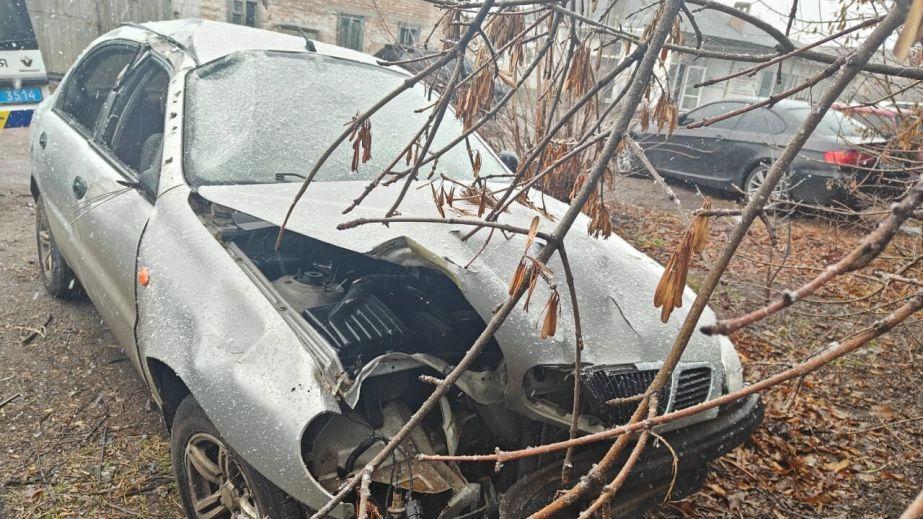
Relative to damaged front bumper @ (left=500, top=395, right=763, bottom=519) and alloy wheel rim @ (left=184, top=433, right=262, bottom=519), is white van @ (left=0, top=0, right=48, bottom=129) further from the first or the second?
damaged front bumper @ (left=500, top=395, right=763, bottom=519)

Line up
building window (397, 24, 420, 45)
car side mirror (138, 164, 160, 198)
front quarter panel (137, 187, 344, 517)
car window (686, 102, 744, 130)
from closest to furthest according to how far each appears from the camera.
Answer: front quarter panel (137, 187, 344, 517) → car side mirror (138, 164, 160, 198) → building window (397, 24, 420, 45) → car window (686, 102, 744, 130)

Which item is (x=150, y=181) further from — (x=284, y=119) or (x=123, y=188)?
(x=284, y=119)

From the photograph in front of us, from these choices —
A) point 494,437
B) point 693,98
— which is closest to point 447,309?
point 494,437

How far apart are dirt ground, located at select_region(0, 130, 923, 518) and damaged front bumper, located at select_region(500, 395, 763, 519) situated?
32 centimetres

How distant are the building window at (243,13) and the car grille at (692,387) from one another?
1708cm

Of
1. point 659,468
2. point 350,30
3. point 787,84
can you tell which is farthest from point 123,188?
point 350,30

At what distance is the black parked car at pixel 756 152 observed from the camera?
23.7 ft

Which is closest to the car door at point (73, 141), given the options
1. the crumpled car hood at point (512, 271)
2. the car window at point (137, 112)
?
the car window at point (137, 112)

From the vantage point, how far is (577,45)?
179 cm

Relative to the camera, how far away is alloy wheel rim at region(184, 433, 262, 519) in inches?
82.9

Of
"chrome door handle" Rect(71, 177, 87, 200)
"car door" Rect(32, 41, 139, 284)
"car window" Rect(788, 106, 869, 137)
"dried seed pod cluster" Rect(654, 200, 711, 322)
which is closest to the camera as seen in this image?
"dried seed pod cluster" Rect(654, 200, 711, 322)

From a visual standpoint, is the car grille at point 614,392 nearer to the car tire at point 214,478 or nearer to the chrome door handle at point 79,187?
the car tire at point 214,478

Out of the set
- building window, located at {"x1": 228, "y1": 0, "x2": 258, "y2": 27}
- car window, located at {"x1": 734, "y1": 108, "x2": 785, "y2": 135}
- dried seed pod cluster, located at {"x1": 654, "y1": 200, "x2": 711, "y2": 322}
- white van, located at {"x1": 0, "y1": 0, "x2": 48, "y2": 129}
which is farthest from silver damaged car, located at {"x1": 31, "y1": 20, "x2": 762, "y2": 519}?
building window, located at {"x1": 228, "y1": 0, "x2": 258, "y2": 27}

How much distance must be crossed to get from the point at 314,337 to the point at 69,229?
80.6 inches
